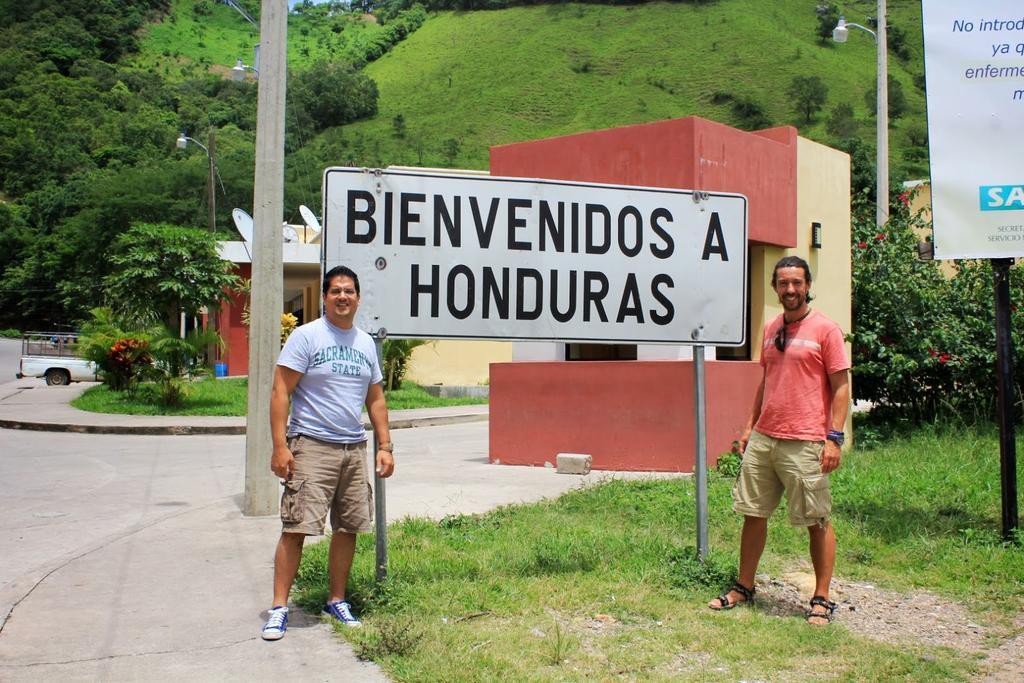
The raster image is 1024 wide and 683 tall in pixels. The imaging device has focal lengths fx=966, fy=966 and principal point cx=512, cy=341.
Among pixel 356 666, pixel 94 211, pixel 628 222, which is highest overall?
pixel 94 211

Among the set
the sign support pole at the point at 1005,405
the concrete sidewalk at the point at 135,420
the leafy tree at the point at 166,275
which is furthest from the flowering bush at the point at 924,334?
the leafy tree at the point at 166,275

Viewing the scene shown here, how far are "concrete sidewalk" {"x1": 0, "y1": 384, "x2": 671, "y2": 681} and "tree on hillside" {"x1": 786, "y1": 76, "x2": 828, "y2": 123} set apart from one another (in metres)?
77.9

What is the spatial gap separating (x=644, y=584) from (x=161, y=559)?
134 inches

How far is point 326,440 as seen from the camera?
4.78 metres

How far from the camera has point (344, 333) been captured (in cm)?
493

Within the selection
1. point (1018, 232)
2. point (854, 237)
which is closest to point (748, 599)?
point (1018, 232)

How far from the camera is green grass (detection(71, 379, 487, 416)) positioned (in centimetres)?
2053

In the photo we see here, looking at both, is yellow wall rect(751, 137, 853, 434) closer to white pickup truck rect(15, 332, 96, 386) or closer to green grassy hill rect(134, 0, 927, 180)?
white pickup truck rect(15, 332, 96, 386)

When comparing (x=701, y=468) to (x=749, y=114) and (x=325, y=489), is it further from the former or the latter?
(x=749, y=114)

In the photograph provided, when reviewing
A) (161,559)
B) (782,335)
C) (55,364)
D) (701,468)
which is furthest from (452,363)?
(782,335)

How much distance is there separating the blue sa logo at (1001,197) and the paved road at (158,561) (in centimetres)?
461

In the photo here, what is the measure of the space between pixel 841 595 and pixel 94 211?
4861cm

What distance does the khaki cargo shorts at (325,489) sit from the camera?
4.69m

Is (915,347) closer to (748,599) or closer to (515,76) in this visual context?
(748,599)
